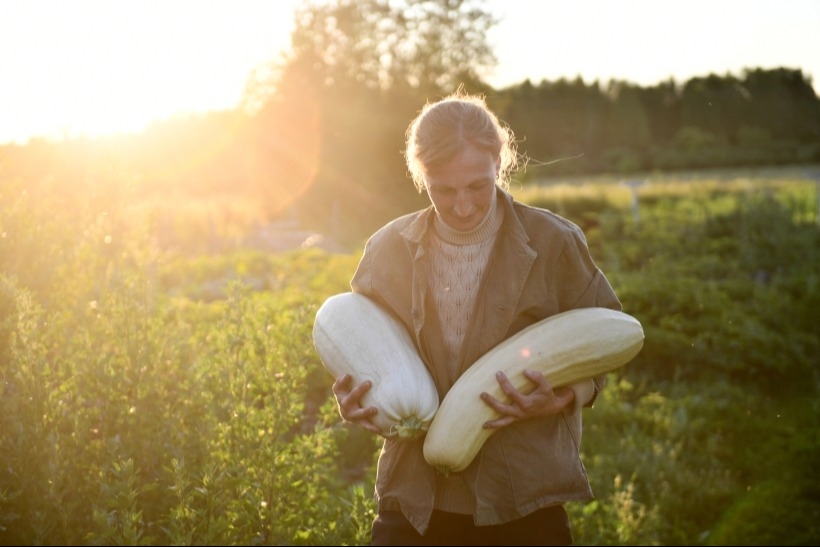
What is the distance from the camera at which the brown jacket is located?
8.24 feet

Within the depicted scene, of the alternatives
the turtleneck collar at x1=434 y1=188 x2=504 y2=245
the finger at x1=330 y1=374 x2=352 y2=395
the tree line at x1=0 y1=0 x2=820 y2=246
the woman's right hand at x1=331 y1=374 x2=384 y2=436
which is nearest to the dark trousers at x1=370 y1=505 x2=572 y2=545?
the woman's right hand at x1=331 y1=374 x2=384 y2=436

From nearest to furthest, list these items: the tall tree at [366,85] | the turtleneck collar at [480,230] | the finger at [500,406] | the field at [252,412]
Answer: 1. the finger at [500,406]
2. the turtleneck collar at [480,230]
3. the field at [252,412]
4. the tall tree at [366,85]

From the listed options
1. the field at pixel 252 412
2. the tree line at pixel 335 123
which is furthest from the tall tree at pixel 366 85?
the field at pixel 252 412

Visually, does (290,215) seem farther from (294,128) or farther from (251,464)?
(251,464)

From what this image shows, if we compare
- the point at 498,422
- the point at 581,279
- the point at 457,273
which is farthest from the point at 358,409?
the point at 581,279

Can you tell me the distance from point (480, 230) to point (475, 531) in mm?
957

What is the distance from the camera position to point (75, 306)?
386 cm

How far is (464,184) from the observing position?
2477mm

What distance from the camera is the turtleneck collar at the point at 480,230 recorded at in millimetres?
2676

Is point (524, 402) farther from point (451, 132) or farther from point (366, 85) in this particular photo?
point (366, 85)

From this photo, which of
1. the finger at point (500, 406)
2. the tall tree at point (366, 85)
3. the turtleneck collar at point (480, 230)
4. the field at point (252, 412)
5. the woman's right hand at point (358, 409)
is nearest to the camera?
the finger at point (500, 406)

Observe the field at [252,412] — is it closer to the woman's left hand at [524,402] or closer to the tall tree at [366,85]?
the woman's left hand at [524,402]

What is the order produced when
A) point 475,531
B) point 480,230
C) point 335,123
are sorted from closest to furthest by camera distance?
1. point 475,531
2. point 480,230
3. point 335,123

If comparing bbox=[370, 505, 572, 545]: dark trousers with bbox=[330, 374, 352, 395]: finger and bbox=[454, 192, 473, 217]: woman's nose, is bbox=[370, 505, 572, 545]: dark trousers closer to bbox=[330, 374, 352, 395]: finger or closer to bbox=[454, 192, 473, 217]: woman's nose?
bbox=[330, 374, 352, 395]: finger
